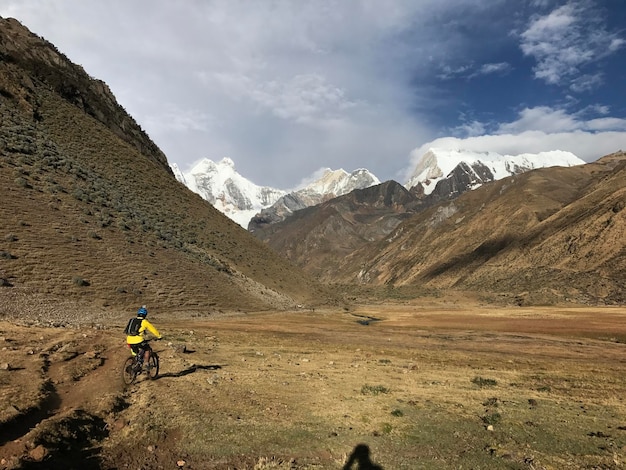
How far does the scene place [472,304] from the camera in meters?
97.1

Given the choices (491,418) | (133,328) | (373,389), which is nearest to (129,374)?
(133,328)

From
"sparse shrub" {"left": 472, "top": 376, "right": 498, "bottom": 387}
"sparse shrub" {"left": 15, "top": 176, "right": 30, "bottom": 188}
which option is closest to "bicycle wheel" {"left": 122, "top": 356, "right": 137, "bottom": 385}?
"sparse shrub" {"left": 472, "top": 376, "right": 498, "bottom": 387}

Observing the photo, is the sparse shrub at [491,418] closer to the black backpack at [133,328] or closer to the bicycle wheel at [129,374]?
the bicycle wheel at [129,374]

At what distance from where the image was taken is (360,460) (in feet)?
33.1

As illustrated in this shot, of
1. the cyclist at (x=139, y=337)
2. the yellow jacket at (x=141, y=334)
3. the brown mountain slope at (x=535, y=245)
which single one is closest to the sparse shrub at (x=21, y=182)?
the cyclist at (x=139, y=337)

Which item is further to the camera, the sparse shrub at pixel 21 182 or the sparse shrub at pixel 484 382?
the sparse shrub at pixel 21 182

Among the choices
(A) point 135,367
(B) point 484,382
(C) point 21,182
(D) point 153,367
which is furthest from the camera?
(C) point 21,182

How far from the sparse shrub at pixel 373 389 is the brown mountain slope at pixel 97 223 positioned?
83.2ft

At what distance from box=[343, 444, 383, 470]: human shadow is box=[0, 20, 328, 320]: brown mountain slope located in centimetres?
2773

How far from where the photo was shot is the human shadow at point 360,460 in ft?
31.9

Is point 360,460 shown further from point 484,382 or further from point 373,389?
point 484,382

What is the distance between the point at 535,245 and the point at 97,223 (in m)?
120

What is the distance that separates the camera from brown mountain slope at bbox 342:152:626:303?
9712 cm

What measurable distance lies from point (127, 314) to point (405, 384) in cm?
2641
